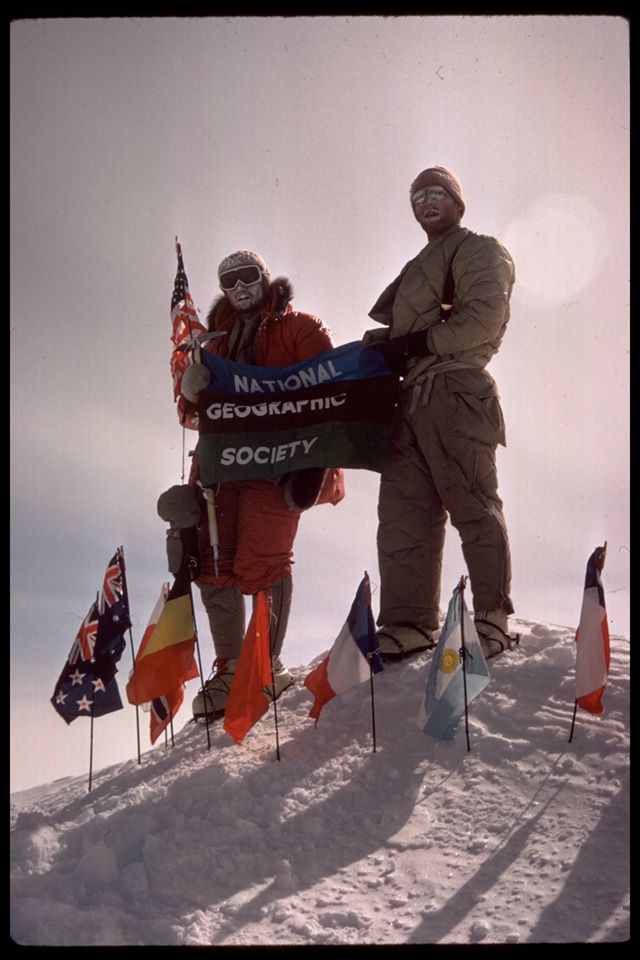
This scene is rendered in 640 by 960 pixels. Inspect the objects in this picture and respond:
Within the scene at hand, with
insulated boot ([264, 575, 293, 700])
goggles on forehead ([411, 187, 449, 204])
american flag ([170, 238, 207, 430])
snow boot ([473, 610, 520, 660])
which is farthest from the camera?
american flag ([170, 238, 207, 430])

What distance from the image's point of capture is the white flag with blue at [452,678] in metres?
5.21

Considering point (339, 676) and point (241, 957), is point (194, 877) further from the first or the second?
point (339, 676)

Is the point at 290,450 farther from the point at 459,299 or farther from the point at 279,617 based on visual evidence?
the point at 459,299

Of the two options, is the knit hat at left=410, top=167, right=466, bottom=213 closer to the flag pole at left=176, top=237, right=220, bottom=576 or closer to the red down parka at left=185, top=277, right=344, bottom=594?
the red down parka at left=185, top=277, right=344, bottom=594

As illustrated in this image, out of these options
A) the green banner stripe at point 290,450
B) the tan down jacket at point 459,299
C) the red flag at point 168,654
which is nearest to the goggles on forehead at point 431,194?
the tan down jacket at point 459,299

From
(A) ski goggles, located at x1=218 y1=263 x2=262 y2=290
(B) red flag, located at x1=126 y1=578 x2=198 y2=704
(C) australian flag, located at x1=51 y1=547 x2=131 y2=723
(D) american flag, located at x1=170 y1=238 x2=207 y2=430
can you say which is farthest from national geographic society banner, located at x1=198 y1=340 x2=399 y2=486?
(C) australian flag, located at x1=51 y1=547 x2=131 y2=723

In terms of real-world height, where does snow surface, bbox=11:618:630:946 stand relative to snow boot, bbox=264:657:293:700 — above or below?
below

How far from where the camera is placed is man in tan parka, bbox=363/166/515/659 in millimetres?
6324

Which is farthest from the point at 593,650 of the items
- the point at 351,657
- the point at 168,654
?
the point at 168,654

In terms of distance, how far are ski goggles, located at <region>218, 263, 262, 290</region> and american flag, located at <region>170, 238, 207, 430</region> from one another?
31 cm

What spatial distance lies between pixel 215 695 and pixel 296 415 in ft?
6.42

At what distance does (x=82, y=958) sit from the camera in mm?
3373

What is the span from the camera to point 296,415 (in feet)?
21.9
